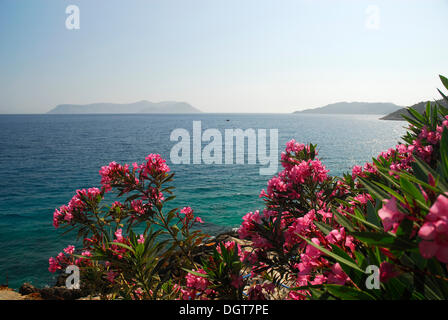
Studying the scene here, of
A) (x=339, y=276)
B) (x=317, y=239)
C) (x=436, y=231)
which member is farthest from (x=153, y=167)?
(x=436, y=231)

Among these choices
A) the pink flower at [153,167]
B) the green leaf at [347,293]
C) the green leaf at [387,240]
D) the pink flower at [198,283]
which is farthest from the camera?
the pink flower at [153,167]

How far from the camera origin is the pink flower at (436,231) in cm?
49

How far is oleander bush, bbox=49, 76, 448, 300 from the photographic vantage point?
2.10ft

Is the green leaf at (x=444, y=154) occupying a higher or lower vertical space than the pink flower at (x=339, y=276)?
higher

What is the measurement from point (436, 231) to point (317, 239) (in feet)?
1.86

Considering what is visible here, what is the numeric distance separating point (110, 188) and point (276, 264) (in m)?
2.05

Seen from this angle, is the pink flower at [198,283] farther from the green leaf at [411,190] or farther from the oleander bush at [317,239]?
the green leaf at [411,190]

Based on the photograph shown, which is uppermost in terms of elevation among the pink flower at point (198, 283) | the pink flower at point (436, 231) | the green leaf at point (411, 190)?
the green leaf at point (411, 190)

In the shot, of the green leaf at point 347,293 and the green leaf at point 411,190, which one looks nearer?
the green leaf at point 411,190

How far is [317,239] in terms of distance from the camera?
104 centimetres

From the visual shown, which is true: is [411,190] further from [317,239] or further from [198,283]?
[198,283]

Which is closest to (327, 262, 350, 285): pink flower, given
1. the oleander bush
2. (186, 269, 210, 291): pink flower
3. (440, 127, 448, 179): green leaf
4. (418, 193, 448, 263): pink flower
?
the oleander bush

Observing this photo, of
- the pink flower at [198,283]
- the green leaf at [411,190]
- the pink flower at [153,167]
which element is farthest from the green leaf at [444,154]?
the pink flower at [153,167]
